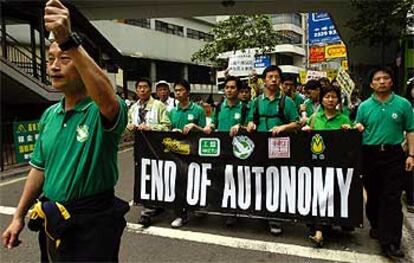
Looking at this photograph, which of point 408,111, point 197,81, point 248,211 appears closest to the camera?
point 408,111

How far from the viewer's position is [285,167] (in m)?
5.21

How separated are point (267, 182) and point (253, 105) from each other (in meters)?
0.98

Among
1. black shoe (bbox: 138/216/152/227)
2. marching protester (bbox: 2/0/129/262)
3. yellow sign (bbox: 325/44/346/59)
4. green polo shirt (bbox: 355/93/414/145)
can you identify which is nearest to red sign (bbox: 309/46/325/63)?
yellow sign (bbox: 325/44/346/59)

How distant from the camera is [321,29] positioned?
2173 cm

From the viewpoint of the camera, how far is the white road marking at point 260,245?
15.1 ft

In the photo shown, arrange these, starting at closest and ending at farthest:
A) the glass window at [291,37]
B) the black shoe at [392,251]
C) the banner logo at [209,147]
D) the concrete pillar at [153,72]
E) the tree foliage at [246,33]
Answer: the black shoe at [392,251]
the banner logo at [209,147]
the tree foliage at [246,33]
the concrete pillar at [153,72]
the glass window at [291,37]

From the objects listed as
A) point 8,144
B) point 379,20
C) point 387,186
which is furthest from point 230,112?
point 379,20

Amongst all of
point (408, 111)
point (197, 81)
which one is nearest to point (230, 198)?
point (408, 111)

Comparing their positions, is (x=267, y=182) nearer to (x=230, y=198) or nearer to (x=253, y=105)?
(x=230, y=198)

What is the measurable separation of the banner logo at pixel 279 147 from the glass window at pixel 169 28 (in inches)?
1560

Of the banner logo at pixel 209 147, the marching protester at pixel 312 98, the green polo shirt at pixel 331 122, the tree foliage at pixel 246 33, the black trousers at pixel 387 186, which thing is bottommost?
the black trousers at pixel 387 186

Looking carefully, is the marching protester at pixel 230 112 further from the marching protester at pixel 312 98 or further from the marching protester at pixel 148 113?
the marching protester at pixel 312 98

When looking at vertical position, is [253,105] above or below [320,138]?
above

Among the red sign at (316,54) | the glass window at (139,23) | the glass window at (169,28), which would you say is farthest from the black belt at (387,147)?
the glass window at (169,28)
